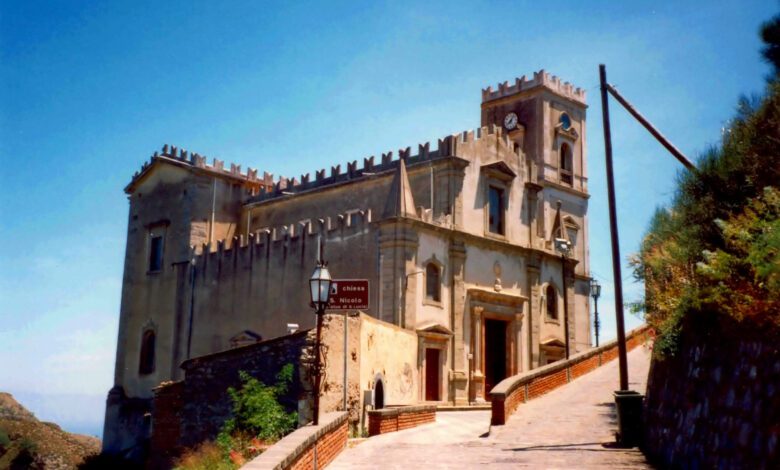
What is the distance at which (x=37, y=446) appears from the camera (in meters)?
41.1

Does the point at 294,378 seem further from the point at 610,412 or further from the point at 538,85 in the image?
the point at 538,85

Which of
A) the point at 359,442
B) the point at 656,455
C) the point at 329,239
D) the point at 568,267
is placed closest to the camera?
the point at 656,455

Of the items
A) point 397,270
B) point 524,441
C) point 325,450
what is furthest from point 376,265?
point 325,450

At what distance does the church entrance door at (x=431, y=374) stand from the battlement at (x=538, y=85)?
20.9m

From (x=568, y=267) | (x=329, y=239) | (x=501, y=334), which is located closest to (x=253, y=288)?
(x=329, y=239)

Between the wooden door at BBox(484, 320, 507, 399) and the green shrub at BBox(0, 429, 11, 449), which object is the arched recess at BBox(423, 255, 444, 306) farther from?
the green shrub at BBox(0, 429, 11, 449)

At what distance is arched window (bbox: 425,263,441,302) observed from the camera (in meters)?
28.2

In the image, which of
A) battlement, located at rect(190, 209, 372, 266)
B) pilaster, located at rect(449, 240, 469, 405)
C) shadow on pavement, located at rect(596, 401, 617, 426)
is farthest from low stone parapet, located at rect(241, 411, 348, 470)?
battlement, located at rect(190, 209, 372, 266)

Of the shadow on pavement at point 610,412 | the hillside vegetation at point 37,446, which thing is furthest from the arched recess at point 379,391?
the hillside vegetation at point 37,446

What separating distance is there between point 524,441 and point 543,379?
794 cm

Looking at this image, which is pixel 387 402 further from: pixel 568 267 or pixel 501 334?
pixel 568 267

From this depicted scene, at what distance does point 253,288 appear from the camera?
102ft

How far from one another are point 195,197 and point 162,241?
2.75 metres

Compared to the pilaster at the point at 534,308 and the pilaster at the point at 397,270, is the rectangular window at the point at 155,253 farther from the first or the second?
the pilaster at the point at 534,308
